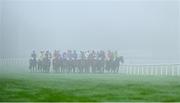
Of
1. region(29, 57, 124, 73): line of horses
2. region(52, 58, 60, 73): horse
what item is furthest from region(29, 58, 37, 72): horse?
region(52, 58, 60, 73): horse

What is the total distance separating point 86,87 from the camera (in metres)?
3.81

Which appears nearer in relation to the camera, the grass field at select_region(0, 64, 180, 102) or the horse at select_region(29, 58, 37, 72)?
the grass field at select_region(0, 64, 180, 102)

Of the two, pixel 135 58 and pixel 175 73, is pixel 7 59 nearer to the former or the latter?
pixel 135 58

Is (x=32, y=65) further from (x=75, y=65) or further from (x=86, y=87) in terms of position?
(x=86, y=87)

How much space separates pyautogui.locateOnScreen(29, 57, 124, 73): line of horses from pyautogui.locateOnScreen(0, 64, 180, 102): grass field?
6 cm

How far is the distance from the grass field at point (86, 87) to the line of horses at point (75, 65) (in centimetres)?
6

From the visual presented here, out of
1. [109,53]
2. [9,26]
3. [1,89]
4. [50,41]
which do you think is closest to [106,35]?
[109,53]

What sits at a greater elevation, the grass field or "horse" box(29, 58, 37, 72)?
"horse" box(29, 58, 37, 72)

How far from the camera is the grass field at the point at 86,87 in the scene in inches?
148

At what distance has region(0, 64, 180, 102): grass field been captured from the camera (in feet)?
12.3

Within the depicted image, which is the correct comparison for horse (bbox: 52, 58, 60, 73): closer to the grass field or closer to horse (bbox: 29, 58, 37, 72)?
the grass field

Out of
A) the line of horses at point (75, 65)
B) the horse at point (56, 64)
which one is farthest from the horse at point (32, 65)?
the horse at point (56, 64)

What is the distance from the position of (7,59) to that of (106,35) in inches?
50.3

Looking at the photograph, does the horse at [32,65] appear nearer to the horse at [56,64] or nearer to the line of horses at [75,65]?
the line of horses at [75,65]
